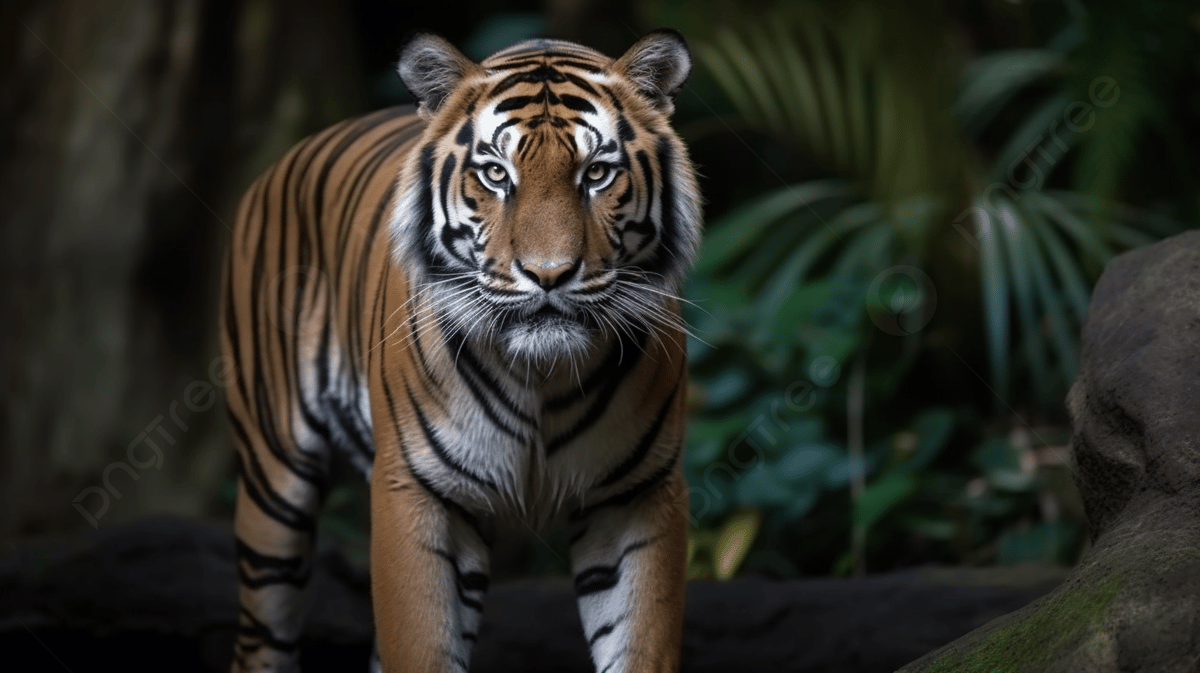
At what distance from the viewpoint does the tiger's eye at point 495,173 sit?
2.22 meters

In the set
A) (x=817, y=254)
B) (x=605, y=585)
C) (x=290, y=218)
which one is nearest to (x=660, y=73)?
(x=605, y=585)

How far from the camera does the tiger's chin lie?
2.17 meters

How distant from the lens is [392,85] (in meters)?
6.06

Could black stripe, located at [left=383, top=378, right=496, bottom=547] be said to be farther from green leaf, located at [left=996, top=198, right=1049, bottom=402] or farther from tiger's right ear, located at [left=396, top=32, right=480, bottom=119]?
green leaf, located at [left=996, top=198, right=1049, bottom=402]

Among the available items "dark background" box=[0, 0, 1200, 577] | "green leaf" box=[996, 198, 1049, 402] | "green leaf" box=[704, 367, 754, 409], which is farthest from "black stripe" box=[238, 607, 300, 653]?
"green leaf" box=[996, 198, 1049, 402]

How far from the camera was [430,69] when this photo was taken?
2.38m

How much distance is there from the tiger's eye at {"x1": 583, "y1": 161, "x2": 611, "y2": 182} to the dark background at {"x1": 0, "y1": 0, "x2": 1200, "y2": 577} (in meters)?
2.53

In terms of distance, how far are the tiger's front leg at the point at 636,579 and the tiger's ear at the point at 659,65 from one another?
0.75 metres

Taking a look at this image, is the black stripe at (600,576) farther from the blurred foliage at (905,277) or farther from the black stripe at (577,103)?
the blurred foliage at (905,277)

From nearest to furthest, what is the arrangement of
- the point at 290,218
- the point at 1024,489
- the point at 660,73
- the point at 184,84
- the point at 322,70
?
the point at 660,73 → the point at 290,218 → the point at 1024,489 → the point at 184,84 → the point at 322,70

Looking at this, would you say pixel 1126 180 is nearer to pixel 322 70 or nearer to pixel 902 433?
pixel 902 433

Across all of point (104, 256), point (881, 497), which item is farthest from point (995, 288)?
point (104, 256)

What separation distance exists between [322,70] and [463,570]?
12.5 feet

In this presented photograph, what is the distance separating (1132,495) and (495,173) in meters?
1.26
